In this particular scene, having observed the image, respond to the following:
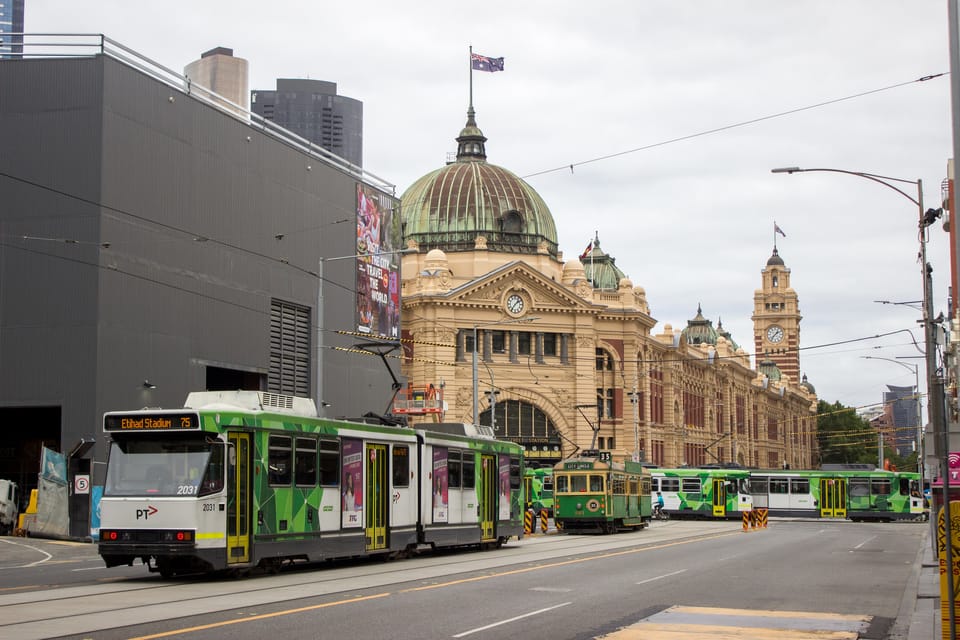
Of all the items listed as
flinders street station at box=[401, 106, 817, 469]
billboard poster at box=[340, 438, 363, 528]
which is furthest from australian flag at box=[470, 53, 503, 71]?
billboard poster at box=[340, 438, 363, 528]

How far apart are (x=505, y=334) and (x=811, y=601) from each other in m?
68.1

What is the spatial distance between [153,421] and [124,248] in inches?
795

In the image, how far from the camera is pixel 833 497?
6538 centimetres

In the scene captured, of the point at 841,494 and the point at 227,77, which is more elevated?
the point at 227,77

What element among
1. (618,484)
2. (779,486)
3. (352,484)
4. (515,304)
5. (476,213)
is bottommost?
(779,486)

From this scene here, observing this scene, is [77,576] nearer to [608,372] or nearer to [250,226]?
[250,226]

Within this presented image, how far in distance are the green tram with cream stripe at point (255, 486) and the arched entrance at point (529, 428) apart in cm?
5775

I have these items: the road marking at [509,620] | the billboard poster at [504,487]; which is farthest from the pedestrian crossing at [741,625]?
the billboard poster at [504,487]

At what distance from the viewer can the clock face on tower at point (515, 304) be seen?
8656cm

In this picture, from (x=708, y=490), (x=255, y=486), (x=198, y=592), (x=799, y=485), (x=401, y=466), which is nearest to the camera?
(x=198, y=592)

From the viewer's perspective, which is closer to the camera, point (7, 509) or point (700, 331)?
point (7, 509)

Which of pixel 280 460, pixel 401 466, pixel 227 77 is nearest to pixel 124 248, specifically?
pixel 401 466

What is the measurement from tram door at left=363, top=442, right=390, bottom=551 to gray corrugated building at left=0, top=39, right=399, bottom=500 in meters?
13.8

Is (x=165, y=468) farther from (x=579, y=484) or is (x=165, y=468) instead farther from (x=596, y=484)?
(x=596, y=484)
